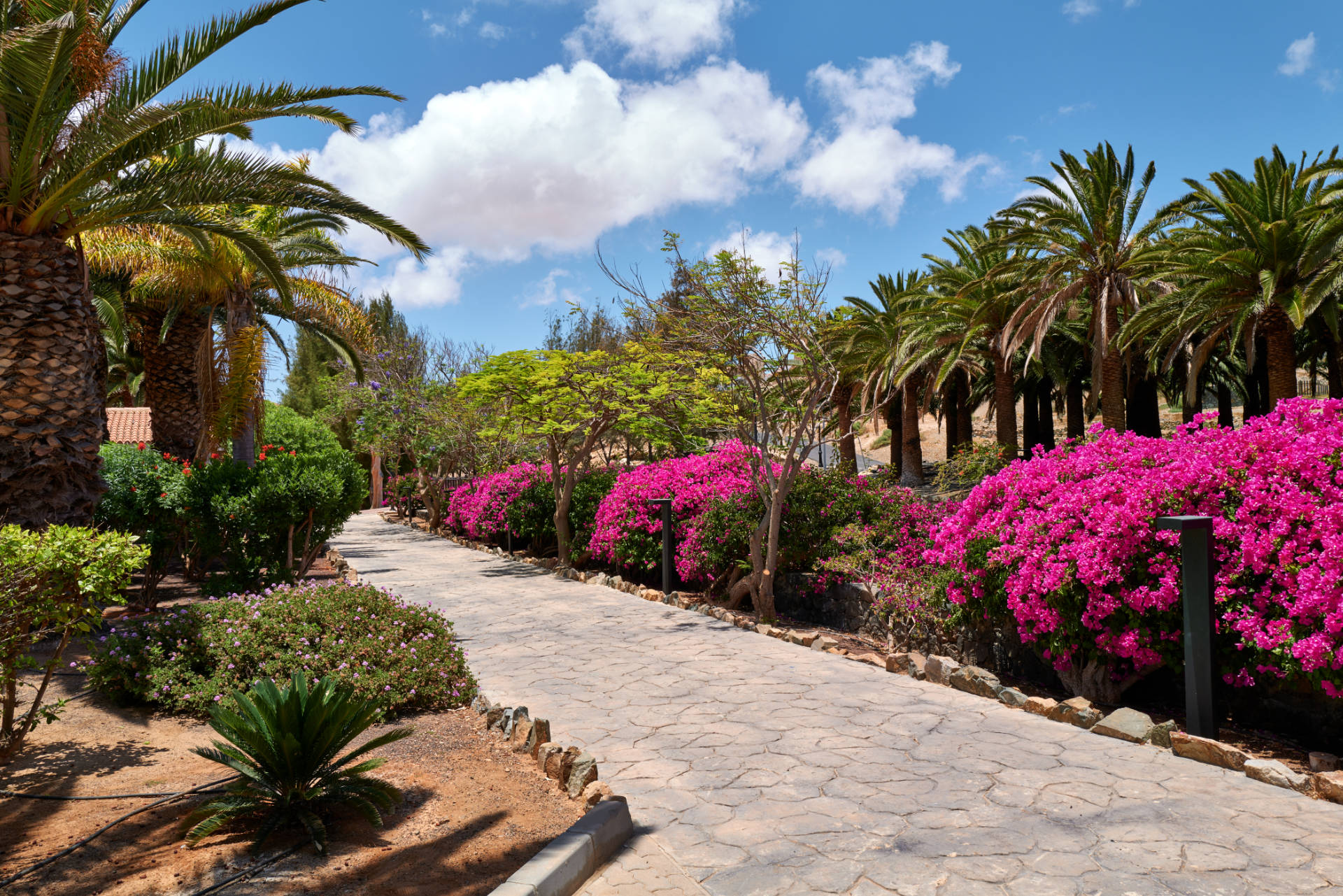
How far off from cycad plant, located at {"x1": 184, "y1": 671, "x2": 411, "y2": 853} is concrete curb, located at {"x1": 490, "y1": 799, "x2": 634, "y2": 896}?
3.03 ft

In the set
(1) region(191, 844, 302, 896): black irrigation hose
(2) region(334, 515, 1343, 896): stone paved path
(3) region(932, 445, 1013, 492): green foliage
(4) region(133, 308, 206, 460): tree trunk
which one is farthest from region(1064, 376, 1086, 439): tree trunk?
(1) region(191, 844, 302, 896): black irrigation hose

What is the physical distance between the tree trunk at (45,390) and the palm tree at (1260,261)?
1720 centimetres

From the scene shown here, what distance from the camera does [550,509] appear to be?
661 inches

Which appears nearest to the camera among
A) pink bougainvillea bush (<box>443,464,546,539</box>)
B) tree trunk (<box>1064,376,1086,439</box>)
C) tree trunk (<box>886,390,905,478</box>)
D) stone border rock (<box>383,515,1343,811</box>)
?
stone border rock (<box>383,515,1343,811</box>)

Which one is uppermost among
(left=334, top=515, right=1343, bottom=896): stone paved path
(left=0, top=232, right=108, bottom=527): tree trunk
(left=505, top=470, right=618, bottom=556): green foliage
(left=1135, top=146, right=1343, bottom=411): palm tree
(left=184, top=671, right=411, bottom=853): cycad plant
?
(left=1135, top=146, right=1343, bottom=411): palm tree

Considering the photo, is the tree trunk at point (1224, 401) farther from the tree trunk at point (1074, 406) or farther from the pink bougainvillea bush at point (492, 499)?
the pink bougainvillea bush at point (492, 499)

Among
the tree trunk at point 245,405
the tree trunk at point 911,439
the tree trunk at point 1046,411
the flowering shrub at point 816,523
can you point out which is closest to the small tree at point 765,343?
the flowering shrub at point 816,523

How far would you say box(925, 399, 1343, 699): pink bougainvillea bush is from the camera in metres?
4.82

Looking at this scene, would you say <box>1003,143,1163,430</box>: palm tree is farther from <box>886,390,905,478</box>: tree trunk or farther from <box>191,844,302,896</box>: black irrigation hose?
<box>191,844,302,896</box>: black irrigation hose

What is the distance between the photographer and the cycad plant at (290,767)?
12.4 feet

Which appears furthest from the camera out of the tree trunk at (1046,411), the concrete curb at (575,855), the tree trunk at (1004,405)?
the tree trunk at (1046,411)

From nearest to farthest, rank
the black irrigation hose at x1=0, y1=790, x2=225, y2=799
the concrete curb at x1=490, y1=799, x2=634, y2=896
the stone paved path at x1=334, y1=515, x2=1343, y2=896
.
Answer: the concrete curb at x1=490, y1=799, x2=634, y2=896 → the stone paved path at x1=334, y1=515, x2=1343, y2=896 → the black irrigation hose at x1=0, y1=790, x2=225, y2=799

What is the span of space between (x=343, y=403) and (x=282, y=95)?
72.2ft

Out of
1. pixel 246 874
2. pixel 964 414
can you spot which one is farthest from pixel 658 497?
pixel 964 414
